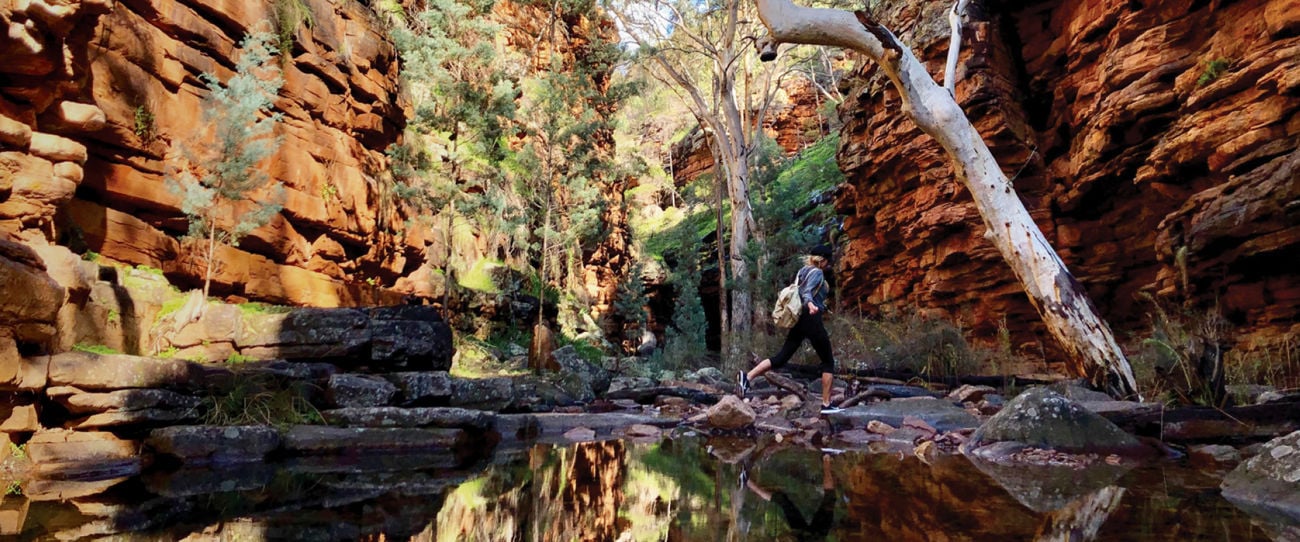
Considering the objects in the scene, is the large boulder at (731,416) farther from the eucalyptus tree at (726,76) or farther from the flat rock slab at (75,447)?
the eucalyptus tree at (726,76)

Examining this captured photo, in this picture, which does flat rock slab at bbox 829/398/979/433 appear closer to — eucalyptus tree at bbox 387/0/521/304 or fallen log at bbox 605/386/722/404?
fallen log at bbox 605/386/722/404

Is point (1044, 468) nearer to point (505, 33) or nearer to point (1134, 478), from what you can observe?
point (1134, 478)

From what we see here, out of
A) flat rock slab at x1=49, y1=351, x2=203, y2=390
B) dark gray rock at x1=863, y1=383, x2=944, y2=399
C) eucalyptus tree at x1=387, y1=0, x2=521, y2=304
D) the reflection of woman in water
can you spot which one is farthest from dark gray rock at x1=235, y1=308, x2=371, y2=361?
dark gray rock at x1=863, y1=383, x2=944, y2=399

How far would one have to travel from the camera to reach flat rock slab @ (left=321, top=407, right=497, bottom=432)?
239 inches

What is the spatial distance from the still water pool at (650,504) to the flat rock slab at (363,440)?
70cm

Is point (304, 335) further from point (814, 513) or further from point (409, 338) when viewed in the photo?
point (814, 513)

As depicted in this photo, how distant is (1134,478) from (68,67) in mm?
10155

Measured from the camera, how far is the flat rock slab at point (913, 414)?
6.44 metres

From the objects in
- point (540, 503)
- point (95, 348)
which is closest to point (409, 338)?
point (95, 348)

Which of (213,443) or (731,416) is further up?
(213,443)

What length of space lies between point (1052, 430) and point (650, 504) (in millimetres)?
3342

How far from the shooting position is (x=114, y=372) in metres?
5.07

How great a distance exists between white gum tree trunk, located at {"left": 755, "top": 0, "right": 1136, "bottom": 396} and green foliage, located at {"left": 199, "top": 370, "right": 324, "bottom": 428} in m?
7.25

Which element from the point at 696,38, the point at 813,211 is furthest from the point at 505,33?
the point at 813,211
